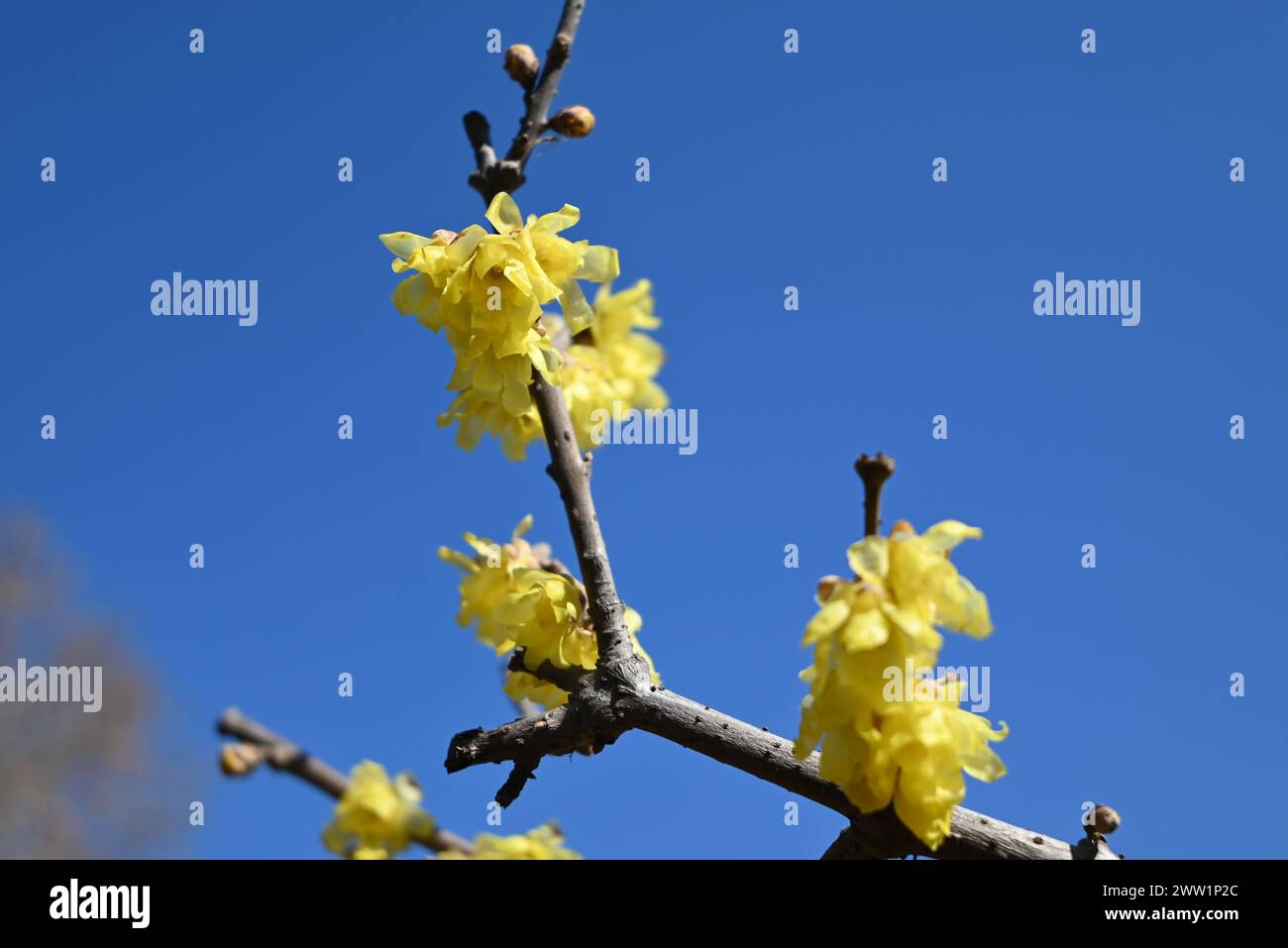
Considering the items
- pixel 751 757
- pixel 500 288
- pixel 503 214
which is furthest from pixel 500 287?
pixel 751 757

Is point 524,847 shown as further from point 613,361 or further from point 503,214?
point 613,361

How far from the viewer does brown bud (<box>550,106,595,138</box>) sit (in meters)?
2.28

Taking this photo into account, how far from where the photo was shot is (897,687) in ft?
4.35

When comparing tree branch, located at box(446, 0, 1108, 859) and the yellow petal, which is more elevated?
the yellow petal

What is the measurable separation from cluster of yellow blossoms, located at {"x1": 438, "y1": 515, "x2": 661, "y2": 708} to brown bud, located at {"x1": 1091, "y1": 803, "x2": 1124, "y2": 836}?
80cm

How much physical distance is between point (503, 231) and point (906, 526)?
0.90m

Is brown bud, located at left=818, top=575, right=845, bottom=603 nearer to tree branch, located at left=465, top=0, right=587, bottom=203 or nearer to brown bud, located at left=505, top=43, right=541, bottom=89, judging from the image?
tree branch, located at left=465, top=0, right=587, bottom=203

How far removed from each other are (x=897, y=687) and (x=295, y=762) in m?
1.12

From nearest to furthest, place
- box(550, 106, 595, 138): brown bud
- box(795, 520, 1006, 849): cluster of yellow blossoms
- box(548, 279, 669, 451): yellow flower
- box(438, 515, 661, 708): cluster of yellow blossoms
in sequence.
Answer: box(795, 520, 1006, 849): cluster of yellow blossoms → box(438, 515, 661, 708): cluster of yellow blossoms → box(550, 106, 595, 138): brown bud → box(548, 279, 669, 451): yellow flower

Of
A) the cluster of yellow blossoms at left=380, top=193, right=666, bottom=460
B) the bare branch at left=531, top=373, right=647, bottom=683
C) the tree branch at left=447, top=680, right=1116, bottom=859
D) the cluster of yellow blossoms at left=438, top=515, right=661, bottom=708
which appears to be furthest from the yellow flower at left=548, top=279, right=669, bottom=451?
the tree branch at left=447, top=680, right=1116, bottom=859

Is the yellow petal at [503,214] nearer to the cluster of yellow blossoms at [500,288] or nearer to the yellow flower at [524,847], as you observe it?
the cluster of yellow blossoms at [500,288]
